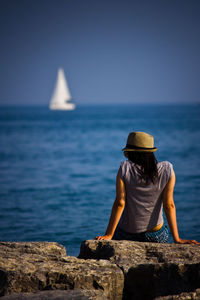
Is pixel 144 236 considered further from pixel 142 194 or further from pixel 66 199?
pixel 66 199

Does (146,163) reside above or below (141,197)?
above

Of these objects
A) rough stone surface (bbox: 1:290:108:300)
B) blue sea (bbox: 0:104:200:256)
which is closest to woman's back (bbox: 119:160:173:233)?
rough stone surface (bbox: 1:290:108:300)

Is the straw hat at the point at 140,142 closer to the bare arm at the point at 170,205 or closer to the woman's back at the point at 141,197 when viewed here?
the woman's back at the point at 141,197

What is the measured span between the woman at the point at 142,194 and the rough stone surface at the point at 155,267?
0.22m

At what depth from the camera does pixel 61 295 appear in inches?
100

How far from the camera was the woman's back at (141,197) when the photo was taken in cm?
341

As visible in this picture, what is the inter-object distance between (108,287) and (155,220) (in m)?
0.92

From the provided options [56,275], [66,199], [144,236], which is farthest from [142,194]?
[66,199]

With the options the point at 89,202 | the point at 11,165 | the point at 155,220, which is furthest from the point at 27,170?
the point at 155,220

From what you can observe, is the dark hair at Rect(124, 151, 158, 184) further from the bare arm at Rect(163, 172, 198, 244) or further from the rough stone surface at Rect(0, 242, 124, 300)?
the rough stone surface at Rect(0, 242, 124, 300)

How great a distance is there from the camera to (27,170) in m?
16.6

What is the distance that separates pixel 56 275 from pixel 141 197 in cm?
106

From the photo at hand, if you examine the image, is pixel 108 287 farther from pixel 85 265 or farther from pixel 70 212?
pixel 70 212

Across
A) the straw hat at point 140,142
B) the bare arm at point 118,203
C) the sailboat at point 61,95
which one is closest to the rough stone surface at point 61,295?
the bare arm at point 118,203
